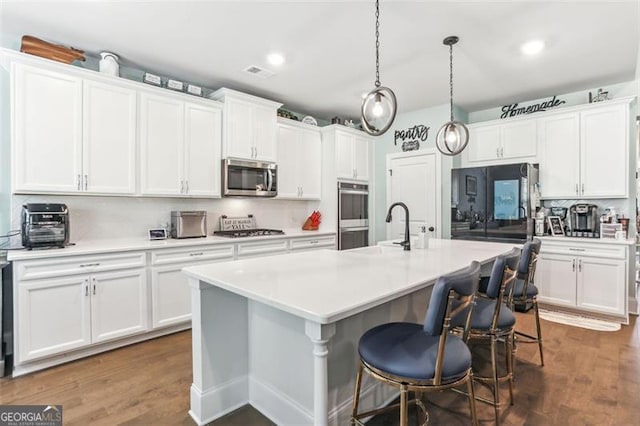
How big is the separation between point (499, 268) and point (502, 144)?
3.33 metres

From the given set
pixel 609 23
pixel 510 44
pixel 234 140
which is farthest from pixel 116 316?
pixel 609 23

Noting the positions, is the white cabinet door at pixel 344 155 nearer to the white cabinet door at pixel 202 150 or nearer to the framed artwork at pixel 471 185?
the framed artwork at pixel 471 185

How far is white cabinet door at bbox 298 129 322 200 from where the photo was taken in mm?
4820

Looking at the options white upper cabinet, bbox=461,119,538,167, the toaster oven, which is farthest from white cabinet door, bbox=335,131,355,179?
the toaster oven

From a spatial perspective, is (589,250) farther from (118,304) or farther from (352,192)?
(118,304)

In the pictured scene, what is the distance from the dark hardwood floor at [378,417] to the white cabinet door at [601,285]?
65 centimetres

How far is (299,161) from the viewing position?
15.8ft

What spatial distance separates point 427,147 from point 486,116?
1.02 metres

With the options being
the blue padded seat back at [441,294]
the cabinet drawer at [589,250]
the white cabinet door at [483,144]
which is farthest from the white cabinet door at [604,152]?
the blue padded seat back at [441,294]

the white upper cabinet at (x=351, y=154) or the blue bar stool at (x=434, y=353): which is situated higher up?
the white upper cabinet at (x=351, y=154)

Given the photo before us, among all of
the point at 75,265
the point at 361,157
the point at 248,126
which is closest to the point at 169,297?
the point at 75,265

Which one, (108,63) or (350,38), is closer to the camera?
(350,38)

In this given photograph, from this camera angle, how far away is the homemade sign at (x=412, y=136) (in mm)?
5027

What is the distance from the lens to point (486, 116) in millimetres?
4992
